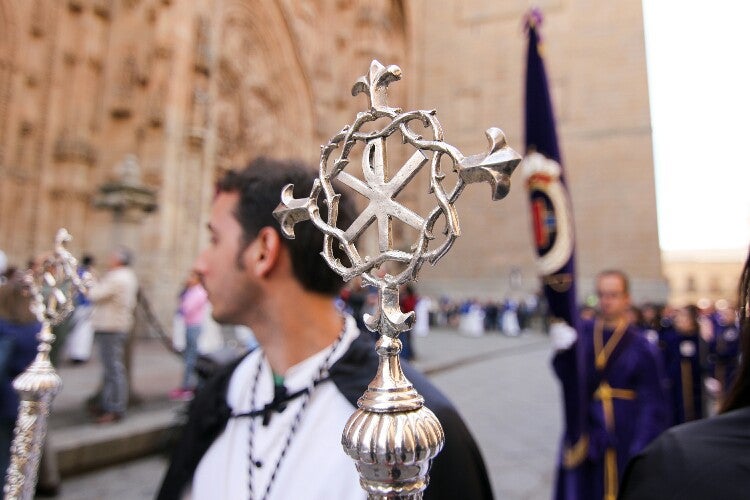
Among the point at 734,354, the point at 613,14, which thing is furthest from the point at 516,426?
the point at 613,14

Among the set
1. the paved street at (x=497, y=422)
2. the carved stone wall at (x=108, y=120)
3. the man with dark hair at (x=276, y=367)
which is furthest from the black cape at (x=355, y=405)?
the carved stone wall at (x=108, y=120)

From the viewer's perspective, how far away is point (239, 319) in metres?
1.22

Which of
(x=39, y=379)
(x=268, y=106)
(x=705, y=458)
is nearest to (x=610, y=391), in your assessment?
(x=705, y=458)

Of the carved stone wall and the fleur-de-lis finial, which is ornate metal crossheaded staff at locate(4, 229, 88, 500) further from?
the carved stone wall

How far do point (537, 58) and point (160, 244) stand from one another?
7.24 metres

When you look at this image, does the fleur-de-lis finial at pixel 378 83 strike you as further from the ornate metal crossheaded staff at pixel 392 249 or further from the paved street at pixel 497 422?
the paved street at pixel 497 422

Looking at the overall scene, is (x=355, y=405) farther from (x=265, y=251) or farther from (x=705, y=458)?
(x=705, y=458)

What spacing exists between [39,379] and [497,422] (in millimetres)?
4752

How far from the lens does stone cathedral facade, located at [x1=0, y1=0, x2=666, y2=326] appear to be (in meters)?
7.99

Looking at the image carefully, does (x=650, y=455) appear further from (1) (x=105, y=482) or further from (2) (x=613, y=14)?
(2) (x=613, y=14)

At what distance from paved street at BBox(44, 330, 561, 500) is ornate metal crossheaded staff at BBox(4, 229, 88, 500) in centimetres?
239

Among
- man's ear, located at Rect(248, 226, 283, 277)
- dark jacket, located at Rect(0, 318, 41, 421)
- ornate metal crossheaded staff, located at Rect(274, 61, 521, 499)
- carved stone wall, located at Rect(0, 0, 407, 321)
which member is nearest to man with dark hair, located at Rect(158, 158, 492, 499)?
man's ear, located at Rect(248, 226, 283, 277)

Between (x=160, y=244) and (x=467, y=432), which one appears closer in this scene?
(x=467, y=432)

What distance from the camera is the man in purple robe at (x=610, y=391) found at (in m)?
2.56
